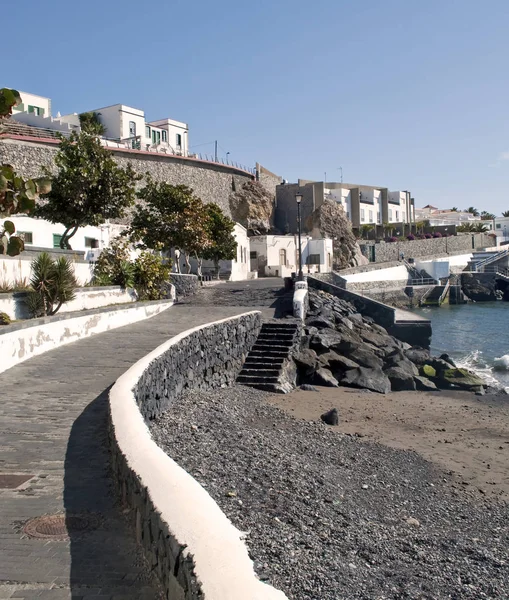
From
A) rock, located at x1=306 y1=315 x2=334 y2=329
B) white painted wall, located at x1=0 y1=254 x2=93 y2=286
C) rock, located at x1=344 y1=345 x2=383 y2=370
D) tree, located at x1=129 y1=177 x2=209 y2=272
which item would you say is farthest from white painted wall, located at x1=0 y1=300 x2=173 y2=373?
tree, located at x1=129 y1=177 x2=209 y2=272

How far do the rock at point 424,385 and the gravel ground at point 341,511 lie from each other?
7951 mm

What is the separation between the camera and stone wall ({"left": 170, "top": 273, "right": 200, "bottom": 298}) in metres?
28.5

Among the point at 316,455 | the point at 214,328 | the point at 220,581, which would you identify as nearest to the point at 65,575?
the point at 220,581

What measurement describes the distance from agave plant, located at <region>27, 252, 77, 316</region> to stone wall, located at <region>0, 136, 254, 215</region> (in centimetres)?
2931

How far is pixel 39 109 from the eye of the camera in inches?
2211

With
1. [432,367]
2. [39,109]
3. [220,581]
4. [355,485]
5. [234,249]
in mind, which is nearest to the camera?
[220,581]

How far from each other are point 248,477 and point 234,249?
34.5 meters

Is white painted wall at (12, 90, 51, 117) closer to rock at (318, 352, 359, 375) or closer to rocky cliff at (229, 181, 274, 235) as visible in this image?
rocky cliff at (229, 181, 274, 235)

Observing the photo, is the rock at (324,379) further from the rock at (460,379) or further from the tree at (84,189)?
the tree at (84,189)

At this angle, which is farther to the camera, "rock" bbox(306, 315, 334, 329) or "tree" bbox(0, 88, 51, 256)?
"rock" bbox(306, 315, 334, 329)

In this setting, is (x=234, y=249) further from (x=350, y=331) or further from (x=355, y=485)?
(x=355, y=485)

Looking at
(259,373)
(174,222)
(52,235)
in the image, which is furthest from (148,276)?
(174,222)

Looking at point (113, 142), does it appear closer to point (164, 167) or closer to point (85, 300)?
point (164, 167)

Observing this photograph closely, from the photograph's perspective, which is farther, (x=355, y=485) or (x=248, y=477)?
(x=355, y=485)
